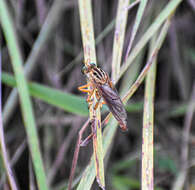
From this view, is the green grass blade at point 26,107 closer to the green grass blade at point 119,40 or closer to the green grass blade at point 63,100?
the green grass blade at point 63,100

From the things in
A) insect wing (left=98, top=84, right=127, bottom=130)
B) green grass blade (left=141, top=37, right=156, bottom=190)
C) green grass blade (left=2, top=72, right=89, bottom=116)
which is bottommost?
green grass blade (left=141, top=37, right=156, bottom=190)

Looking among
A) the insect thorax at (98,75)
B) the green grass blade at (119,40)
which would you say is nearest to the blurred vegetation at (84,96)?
the insect thorax at (98,75)

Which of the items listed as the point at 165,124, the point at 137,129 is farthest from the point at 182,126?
the point at 137,129

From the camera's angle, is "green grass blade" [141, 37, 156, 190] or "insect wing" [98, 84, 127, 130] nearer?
"green grass blade" [141, 37, 156, 190]

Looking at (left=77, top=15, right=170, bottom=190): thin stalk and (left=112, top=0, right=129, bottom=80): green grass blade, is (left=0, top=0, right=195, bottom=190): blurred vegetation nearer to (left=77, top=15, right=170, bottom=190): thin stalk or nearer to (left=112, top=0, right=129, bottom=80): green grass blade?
(left=112, top=0, right=129, bottom=80): green grass blade

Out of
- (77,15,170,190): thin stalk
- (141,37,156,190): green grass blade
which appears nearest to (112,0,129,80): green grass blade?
(77,15,170,190): thin stalk

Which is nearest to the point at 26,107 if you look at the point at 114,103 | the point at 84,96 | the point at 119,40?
the point at 114,103

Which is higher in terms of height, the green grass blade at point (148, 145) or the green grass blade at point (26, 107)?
the green grass blade at point (26, 107)
